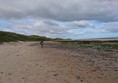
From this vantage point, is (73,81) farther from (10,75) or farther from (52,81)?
(10,75)

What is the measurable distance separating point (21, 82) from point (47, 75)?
2.23 m

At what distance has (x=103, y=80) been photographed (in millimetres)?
12633

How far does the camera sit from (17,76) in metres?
13.5

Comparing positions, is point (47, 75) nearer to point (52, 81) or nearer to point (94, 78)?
point (52, 81)

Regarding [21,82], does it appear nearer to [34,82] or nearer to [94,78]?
[34,82]

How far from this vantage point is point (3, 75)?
1390 centimetres

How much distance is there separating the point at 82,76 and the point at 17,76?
12.8 ft

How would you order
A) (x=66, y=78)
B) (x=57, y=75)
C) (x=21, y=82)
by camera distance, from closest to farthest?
1. (x=21, y=82)
2. (x=66, y=78)
3. (x=57, y=75)

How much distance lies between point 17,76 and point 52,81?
2500mm

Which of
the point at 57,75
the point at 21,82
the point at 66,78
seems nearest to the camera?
the point at 21,82

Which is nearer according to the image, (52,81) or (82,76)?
(52,81)

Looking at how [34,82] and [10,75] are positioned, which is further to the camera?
[10,75]

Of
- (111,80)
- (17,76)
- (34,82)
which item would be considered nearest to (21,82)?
(34,82)

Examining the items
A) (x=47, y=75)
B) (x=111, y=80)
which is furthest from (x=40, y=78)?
(x=111, y=80)
